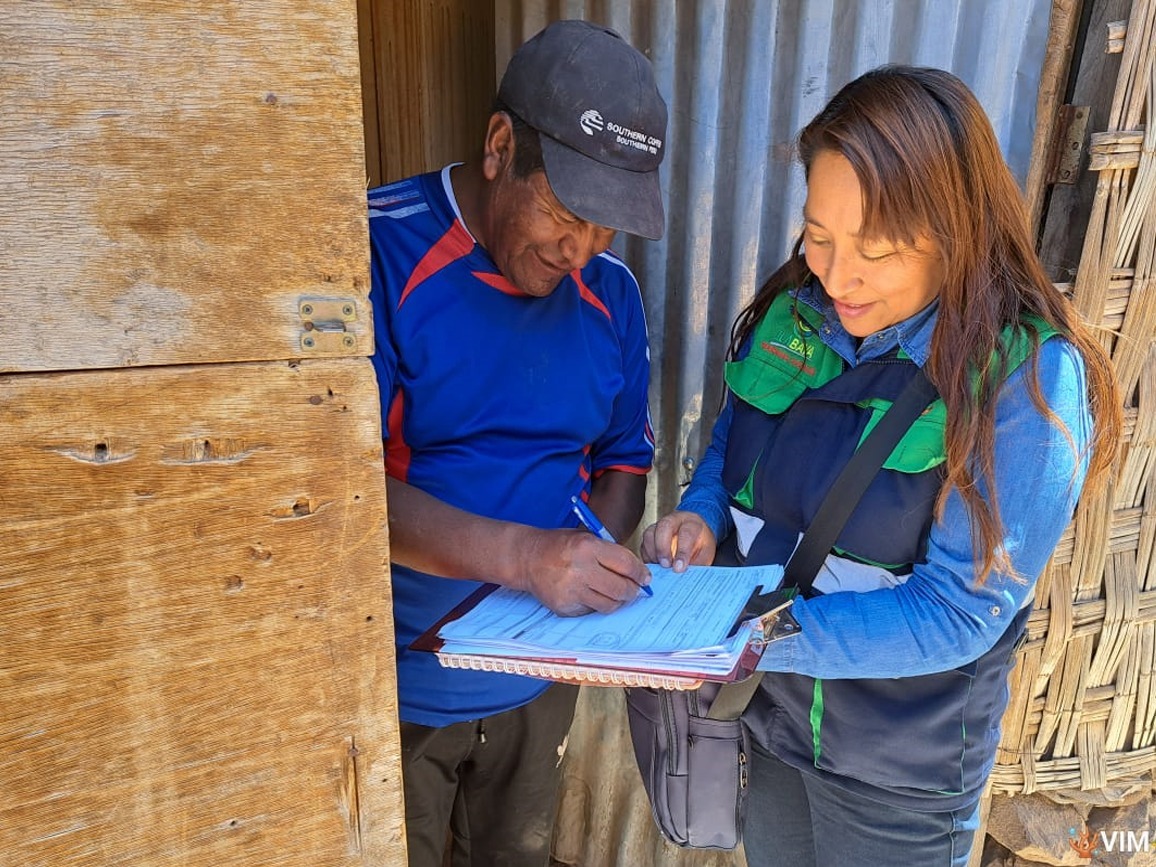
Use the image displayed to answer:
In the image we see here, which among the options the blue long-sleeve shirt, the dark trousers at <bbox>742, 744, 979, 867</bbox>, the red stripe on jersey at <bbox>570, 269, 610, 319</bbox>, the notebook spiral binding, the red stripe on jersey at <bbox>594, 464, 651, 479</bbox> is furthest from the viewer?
the red stripe on jersey at <bbox>594, 464, 651, 479</bbox>

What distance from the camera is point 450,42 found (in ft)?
9.61

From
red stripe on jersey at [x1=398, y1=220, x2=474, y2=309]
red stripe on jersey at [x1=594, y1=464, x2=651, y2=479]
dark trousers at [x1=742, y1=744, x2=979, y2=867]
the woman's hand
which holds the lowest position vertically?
dark trousers at [x1=742, y1=744, x2=979, y2=867]

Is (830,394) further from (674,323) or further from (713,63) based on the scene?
(713,63)

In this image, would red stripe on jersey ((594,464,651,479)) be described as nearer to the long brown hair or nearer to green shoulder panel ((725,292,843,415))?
green shoulder panel ((725,292,843,415))

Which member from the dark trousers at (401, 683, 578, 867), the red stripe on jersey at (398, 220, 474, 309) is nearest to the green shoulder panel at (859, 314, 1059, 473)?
the red stripe on jersey at (398, 220, 474, 309)

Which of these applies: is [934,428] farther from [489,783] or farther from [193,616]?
[489,783]

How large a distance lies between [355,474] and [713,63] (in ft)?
5.19

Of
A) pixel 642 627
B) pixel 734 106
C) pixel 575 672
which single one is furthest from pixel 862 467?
pixel 734 106

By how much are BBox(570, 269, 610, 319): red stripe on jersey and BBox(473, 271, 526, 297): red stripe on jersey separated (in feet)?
0.56

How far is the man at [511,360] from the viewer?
1.65 m

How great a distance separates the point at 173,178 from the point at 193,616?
503 millimetres

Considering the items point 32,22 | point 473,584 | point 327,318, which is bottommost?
point 473,584

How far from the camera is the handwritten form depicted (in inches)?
49.0

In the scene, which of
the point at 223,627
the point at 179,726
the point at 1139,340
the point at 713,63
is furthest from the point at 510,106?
the point at 1139,340
